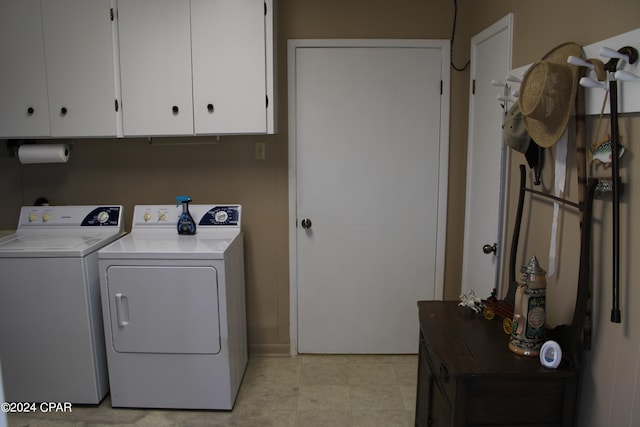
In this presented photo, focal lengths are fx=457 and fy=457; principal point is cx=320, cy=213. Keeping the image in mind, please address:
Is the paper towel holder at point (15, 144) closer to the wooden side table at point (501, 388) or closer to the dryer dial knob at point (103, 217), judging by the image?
Answer: the dryer dial knob at point (103, 217)

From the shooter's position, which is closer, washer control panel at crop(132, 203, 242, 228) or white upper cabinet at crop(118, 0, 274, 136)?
white upper cabinet at crop(118, 0, 274, 136)

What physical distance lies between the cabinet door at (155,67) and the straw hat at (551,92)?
5.71 ft

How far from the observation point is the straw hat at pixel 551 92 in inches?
58.3

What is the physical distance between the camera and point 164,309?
7.77 ft

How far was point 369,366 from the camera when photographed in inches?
117

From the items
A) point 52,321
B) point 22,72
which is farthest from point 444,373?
point 22,72

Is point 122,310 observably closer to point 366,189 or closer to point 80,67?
point 80,67

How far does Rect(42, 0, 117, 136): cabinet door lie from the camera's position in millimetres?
2457

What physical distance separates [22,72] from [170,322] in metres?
1.60

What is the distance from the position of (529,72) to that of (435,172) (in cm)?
135

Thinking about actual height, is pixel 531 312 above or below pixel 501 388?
above

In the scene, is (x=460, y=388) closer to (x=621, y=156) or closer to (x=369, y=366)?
(x=621, y=156)

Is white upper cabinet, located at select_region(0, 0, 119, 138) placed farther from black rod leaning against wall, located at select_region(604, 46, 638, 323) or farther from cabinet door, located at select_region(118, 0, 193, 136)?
black rod leaning against wall, located at select_region(604, 46, 638, 323)

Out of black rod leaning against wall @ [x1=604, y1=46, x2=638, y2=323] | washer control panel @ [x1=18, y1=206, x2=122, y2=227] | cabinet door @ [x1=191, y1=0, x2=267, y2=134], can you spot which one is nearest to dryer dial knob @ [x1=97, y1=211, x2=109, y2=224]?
washer control panel @ [x1=18, y1=206, x2=122, y2=227]
